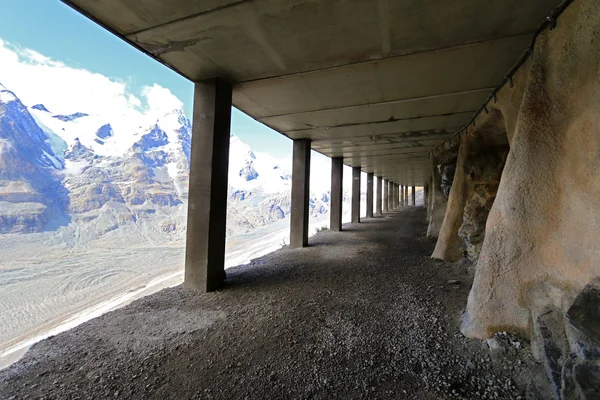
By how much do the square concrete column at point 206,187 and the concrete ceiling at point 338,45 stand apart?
15.4 inches

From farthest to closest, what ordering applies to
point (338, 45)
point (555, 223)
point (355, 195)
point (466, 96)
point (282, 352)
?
point (355, 195)
point (466, 96)
point (338, 45)
point (282, 352)
point (555, 223)

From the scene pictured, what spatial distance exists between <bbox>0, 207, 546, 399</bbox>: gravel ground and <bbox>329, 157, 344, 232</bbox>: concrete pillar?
837cm

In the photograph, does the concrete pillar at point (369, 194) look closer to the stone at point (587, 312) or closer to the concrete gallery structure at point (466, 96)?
the concrete gallery structure at point (466, 96)

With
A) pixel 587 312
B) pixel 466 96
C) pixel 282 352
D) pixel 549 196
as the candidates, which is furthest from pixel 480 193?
pixel 282 352

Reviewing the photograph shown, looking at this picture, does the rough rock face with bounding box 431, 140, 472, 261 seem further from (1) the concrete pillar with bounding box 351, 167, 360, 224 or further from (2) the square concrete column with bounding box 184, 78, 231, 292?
(1) the concrete pillar with bounding box 351, 167, 360, 224

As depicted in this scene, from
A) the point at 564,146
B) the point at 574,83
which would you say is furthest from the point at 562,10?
the point at 564,146

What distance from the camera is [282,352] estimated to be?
274 centimetres

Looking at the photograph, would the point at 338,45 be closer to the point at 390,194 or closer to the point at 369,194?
the point at 369,194

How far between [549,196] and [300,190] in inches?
279

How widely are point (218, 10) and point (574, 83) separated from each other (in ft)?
12.1

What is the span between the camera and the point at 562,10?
2.57 meters

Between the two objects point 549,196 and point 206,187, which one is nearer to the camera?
point 549,196

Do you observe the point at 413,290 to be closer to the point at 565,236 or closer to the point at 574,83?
the point at 565,236

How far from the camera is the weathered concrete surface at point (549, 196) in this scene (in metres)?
2.12
